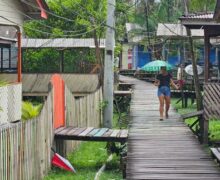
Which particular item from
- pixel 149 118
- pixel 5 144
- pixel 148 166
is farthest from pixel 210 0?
pixel 5 144

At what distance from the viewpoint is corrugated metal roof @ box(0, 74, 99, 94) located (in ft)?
93.7

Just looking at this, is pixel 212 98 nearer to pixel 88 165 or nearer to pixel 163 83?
pixel 163 83

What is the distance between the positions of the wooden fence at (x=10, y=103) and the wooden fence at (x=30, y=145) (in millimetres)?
1726

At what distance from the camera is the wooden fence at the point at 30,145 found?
30.4 feet

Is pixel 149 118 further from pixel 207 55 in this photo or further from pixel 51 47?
pixel 51 47

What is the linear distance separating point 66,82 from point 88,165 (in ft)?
48.3

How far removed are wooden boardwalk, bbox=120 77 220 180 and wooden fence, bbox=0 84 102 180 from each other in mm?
1833

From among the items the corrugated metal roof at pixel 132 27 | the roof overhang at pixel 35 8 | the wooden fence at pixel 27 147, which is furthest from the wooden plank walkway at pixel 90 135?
the corrugated metal roof at pixel 132 27

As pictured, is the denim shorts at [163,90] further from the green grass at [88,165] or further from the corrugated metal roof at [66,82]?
the corrugated metal roof at [66,82]

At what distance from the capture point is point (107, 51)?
18797 mm

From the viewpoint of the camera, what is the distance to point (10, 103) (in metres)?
16.5

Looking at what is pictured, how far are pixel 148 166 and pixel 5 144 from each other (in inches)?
143

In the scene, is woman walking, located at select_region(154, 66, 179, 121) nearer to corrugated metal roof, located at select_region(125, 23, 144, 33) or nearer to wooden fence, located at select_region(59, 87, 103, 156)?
wooden fence, located at select_region(59, 87, 103, 156)

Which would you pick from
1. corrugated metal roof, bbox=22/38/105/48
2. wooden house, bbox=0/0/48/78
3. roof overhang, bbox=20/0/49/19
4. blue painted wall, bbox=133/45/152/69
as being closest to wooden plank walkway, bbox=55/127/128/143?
wooden house, bbox=0/0/48/78
